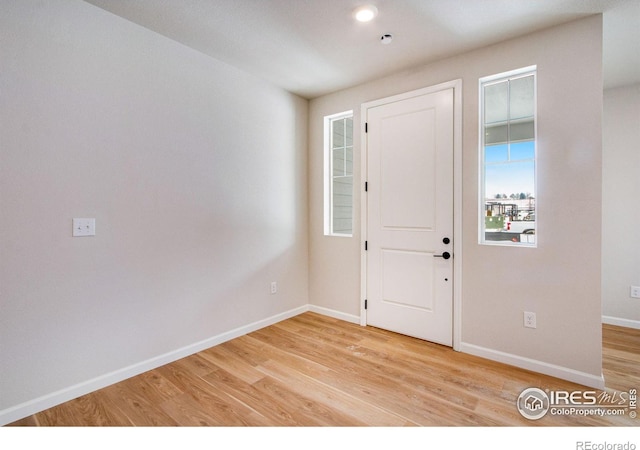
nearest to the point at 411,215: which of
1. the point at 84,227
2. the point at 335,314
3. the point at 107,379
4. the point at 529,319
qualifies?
the point at 529,319

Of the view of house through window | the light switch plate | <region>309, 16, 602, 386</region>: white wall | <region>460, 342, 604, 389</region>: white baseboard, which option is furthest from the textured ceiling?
<region>460, 342, 604, 389</region>: white baseboard

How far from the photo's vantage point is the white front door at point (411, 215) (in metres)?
2.90

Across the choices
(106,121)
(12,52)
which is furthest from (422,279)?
(12,52)

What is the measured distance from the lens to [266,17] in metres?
2.28

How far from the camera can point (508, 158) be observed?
2643mm

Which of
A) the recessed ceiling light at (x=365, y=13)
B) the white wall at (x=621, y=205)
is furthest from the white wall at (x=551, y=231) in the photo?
Result: the white wall at (x=621, y=205)

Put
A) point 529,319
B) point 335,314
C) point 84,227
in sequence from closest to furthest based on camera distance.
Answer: point 84,227 < point 529,319 < point 335,314

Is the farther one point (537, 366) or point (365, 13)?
point (537, 366)

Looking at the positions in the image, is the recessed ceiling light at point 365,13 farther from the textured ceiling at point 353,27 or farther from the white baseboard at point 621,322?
the white baseboard at point 621,322

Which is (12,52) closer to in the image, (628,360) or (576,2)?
(576,2)

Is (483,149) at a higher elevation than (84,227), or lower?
higher

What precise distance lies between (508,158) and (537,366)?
5.31ft

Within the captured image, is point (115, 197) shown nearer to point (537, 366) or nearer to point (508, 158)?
point (508, 158)

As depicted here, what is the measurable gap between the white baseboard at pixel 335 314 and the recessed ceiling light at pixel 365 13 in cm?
276
